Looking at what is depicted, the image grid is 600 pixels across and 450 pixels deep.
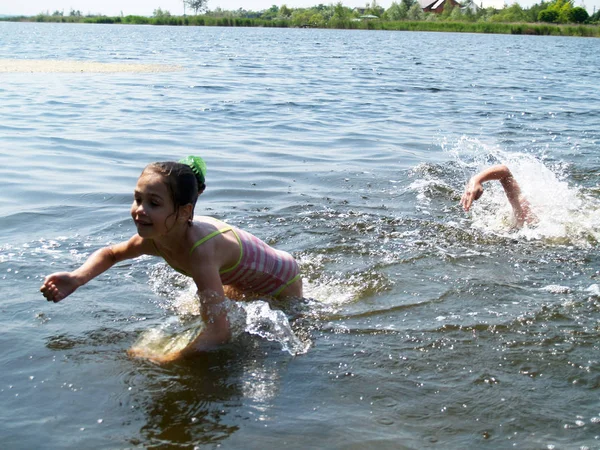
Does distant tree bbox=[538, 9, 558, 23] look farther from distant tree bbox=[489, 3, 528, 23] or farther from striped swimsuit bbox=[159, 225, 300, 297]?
striped swimsuit bbox=[159, 225, 300, 297]

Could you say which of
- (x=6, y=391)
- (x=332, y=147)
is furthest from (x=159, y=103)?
(x=6, y=391)

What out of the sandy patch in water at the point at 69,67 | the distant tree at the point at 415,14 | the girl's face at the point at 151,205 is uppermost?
the distant tree at the point at 415,14

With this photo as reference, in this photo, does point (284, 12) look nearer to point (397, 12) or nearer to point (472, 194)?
point (397, 12)

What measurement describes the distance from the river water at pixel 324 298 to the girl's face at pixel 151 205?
71cm

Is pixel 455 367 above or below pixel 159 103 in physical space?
below

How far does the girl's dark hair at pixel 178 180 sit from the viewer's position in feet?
11.6

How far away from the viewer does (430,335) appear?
404 centimetres

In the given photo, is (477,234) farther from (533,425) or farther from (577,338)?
(533,425)

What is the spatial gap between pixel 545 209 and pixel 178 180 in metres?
4.19

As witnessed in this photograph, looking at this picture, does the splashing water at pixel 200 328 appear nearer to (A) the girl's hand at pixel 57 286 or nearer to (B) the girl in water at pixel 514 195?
(A) the girl's hand at pixel 57 286

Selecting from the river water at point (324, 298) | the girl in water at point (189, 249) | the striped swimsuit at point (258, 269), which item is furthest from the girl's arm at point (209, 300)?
the striped swimsuit at point (258, 269)

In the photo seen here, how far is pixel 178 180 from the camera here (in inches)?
140

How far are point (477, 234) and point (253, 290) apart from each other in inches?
95.6

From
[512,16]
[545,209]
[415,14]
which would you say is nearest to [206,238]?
[545,209]
